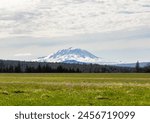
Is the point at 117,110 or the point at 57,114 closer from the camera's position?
the point at 57,114

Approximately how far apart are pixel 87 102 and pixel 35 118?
9479 mm

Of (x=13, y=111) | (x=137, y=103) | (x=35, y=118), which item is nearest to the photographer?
(x=35, y=118)

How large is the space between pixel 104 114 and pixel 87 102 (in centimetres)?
829

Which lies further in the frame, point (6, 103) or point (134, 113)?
point (6, 103)

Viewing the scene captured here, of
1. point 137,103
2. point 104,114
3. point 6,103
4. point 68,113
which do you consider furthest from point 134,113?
point 6,103

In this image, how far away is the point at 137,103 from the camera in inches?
1168

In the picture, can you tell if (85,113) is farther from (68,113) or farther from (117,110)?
(117,110)

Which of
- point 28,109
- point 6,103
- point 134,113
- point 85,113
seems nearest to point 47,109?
point 28,109

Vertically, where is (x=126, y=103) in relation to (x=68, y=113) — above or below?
below

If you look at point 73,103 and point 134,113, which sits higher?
point 134,113

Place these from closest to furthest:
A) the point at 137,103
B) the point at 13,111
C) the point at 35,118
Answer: the point at 35,118 < the point at 13,111 < the point at 137,103

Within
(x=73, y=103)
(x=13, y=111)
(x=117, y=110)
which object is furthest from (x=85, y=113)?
(x=73, y=103)

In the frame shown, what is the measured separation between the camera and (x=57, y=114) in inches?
872

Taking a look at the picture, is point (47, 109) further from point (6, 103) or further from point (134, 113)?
point (6, 103)
